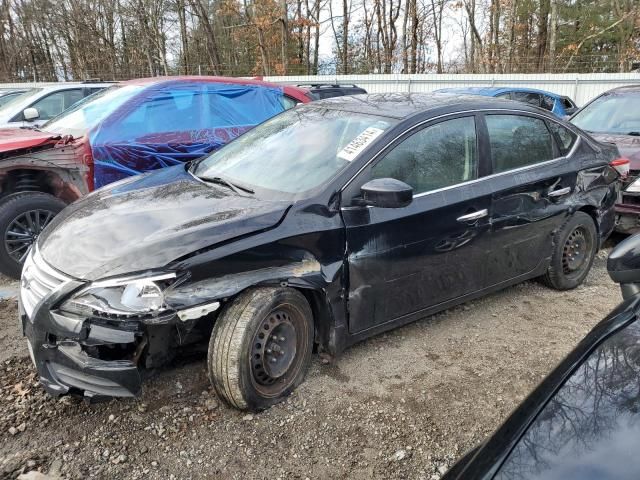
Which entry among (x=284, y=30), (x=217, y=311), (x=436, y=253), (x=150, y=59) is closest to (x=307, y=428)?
(x=217, y=311)

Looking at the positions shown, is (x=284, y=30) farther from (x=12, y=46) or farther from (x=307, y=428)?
(x=307, y=428)

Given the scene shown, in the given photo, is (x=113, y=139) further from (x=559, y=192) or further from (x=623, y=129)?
(x=623, y=129)

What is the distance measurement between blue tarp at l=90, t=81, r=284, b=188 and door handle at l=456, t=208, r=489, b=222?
293cm

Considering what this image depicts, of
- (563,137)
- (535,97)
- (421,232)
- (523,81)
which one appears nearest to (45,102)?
(421,232)

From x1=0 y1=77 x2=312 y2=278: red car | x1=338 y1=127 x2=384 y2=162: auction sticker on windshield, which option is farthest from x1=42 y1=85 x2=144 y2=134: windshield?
x1=338 y1=127 x2=384 y2=162: auction sticker on windshield

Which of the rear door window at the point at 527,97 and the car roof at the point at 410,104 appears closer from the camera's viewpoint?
the car roof at the point at 410,104

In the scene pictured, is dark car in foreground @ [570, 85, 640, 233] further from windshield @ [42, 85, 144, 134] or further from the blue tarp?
windshield @ [42, 85, 144, 134]

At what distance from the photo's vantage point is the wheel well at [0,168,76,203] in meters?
4.61

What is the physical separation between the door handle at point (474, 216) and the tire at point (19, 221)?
3.42m

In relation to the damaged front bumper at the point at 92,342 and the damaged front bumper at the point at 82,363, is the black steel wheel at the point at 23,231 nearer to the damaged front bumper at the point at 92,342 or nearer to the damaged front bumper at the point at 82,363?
the damaged front bumper at the point at 92,342

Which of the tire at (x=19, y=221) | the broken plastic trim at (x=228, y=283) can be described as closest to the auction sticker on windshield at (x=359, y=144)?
the broken plastic trim at (x=228, y=283)

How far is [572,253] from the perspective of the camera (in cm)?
453

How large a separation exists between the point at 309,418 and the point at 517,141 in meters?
2.53

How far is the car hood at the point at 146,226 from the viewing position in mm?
2527
